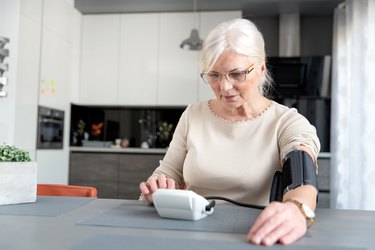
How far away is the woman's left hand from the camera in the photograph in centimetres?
71

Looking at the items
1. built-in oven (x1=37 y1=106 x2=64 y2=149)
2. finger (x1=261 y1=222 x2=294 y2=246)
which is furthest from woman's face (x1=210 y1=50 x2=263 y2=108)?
built-in oven (x1=37 y1=106 x2=64 y2=149)

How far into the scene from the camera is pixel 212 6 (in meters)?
4.26

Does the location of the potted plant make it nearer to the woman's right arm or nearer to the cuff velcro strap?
the woman's right arm

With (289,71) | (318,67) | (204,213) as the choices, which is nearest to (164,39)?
(289,71)

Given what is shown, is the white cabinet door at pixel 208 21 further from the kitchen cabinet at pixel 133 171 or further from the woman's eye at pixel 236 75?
the woman's eye at pixel 236 75

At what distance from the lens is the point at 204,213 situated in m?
0.93

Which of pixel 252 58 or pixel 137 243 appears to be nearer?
pixel 137 243

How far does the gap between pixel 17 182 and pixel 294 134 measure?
2.69ft

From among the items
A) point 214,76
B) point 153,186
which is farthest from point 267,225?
point 214,76

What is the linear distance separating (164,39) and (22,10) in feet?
5.24

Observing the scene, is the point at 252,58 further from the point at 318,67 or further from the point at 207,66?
the point at 318,67

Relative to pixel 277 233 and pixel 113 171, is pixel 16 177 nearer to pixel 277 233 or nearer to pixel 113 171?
pixel 277 233

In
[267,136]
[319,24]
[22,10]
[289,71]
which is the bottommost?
[267,136]

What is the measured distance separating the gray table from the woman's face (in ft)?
1.36
